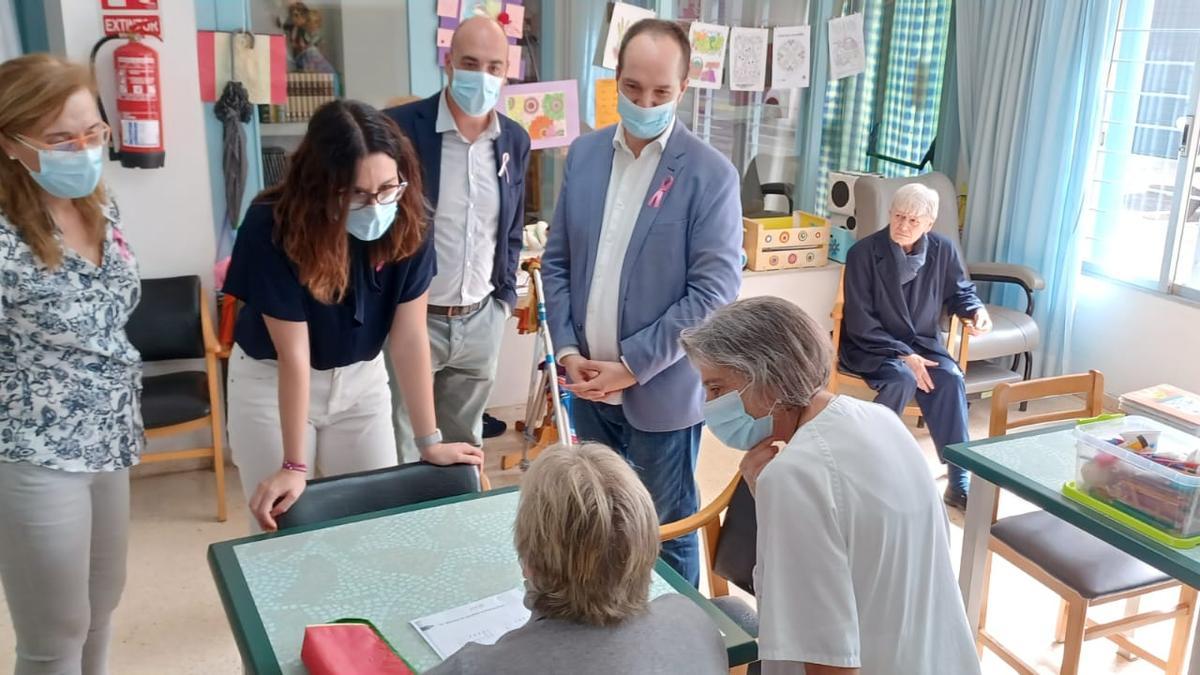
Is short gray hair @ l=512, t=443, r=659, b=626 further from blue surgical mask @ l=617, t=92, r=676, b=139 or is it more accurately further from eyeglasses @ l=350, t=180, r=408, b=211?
blue surgical mask @ l=617, t=92, r=676, b=139

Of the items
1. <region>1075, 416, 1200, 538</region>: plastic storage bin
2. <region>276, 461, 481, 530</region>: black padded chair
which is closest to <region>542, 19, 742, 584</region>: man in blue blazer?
<region>276, 461, 481, 530</region>: black padded chair

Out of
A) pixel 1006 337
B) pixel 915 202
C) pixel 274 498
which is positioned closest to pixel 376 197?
pixel 274 498

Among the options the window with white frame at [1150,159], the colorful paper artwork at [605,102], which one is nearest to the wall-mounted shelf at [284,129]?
the colorful paper artwork at [605,102]

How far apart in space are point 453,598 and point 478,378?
1.23 metres

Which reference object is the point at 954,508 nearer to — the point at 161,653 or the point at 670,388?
the point at 670,388

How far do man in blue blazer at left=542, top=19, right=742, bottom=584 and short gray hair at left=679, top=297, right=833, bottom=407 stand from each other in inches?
29.5

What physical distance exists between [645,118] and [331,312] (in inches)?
33.1

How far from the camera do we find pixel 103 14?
10.6ft

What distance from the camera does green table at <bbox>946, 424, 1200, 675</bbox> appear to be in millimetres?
1921

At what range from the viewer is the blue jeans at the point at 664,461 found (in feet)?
7.80

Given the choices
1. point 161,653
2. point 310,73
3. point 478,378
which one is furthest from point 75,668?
point 310,73

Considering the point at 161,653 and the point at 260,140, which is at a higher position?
the point at 260,140

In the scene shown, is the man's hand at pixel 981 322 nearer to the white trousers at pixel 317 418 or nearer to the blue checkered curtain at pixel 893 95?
the blue checkered curtain at pixel 893 95

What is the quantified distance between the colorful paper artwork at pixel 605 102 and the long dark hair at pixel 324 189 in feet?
8.75
